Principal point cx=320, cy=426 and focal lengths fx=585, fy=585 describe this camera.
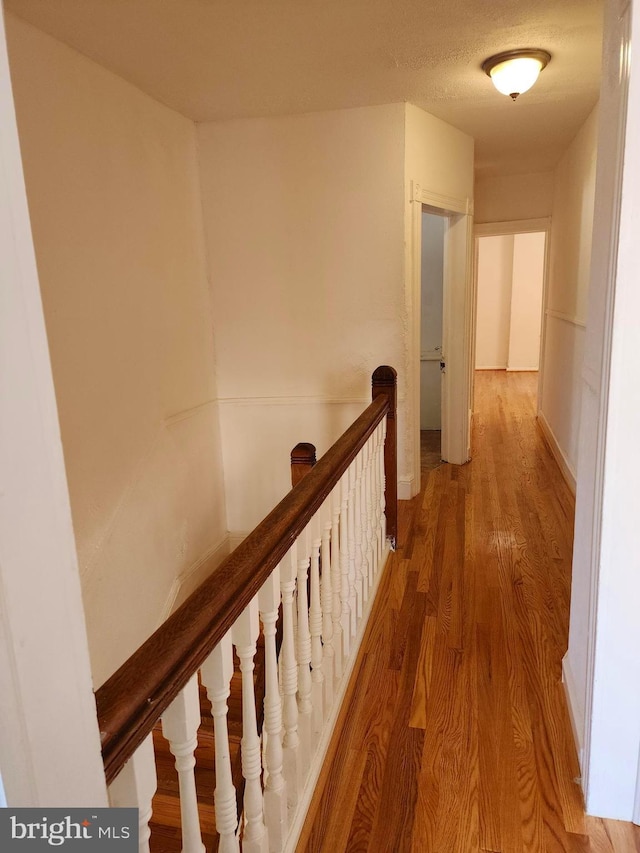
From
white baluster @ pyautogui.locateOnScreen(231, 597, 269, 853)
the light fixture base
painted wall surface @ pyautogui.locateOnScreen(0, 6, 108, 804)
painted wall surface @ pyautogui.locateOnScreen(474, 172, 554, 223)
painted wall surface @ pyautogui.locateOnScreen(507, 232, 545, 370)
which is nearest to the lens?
painted wall surface @ pyautogui.locateOnScreen(0, 6, 108, 804)

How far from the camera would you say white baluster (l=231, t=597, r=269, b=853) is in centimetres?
118

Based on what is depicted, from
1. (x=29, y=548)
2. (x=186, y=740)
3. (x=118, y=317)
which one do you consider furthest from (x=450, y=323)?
(x=29, y=548)

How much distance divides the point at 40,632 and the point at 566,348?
15.2ft

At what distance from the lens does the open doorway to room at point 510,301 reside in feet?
30.7

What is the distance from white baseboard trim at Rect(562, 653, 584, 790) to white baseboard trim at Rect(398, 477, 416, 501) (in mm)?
1974

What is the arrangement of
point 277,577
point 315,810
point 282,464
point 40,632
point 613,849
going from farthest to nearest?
point 282,464 → point 315,810 → point 613,849 → point 277,577 → point 40,632

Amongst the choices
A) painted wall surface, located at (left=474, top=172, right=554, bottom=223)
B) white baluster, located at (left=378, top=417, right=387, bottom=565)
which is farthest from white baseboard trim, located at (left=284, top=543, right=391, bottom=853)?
painted wall surface, located at (left=474, top=172, right=554, bottom=223)

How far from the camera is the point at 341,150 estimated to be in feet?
12.2

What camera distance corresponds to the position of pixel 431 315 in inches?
236

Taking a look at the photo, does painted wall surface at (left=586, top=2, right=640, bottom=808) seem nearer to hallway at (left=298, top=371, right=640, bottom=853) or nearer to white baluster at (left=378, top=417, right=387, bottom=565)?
hallway at (left=298, top=371, right=640, bottom=853)

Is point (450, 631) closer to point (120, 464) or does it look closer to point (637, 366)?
point (637, 366)

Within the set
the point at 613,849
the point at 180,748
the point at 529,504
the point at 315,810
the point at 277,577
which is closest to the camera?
the point at 180,748

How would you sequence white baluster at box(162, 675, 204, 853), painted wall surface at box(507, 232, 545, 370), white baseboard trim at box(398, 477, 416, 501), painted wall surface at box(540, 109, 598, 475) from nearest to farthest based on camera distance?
white baluster at box(162, 675, 204, 853)
painted wall surface at box(540, 109, 598, 475)
white baseboard trim at box(398, 477, 416, 501)
painted wall surface at box(507, 232, 545, 370)

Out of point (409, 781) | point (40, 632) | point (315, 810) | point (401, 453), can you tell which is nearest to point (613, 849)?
point (409, 781)
